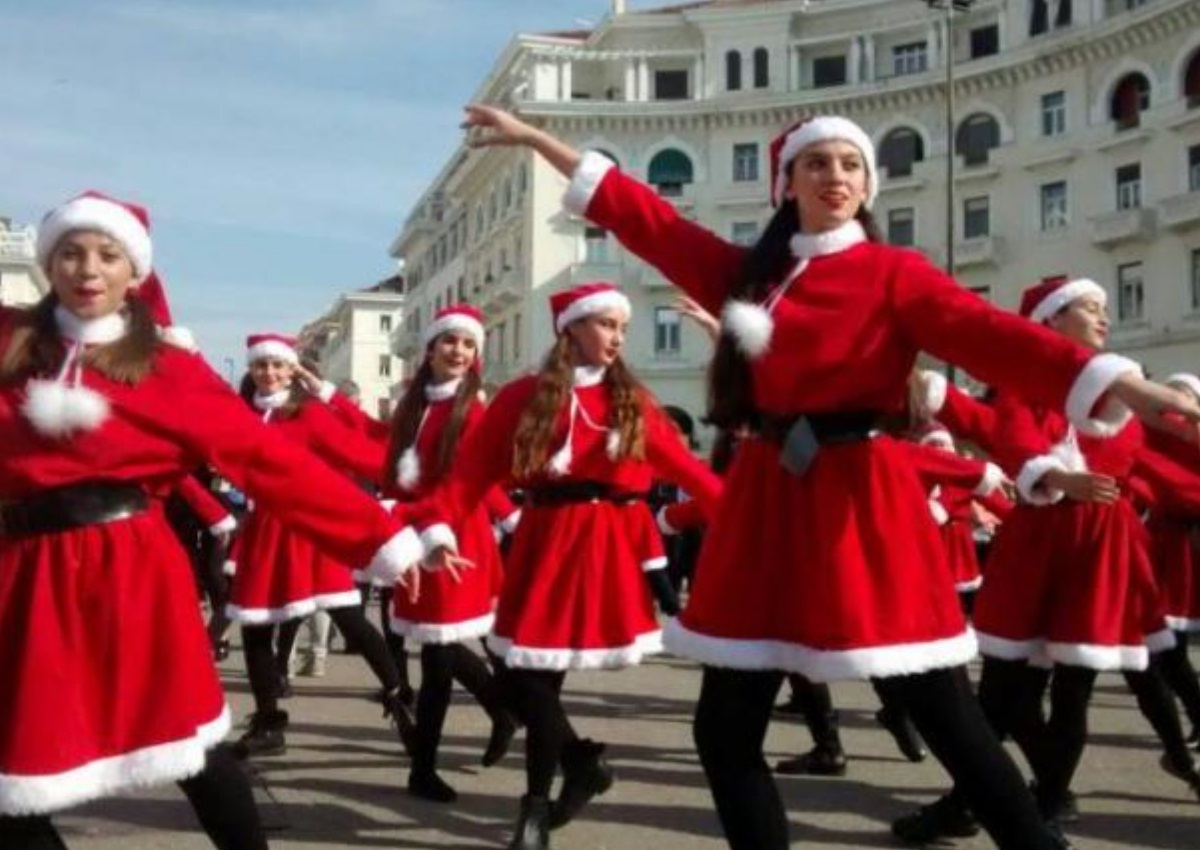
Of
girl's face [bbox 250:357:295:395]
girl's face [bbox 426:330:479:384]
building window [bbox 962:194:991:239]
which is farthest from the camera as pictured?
building window [bbox 962:194:991:239]

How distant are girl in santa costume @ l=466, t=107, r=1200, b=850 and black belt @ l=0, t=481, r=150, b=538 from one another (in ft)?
4.87

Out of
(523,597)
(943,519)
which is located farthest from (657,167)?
(523,597)

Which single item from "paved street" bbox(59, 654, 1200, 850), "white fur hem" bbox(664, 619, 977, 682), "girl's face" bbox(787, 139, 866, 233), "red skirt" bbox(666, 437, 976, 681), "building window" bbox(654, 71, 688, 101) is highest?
"building window" bbox(654, 71, 688, 101)

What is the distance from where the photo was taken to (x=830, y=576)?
361 cm

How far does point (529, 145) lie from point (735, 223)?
46.6 meters

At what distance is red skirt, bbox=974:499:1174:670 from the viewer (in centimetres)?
550

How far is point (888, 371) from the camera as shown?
3.76 meters

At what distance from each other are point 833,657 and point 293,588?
4.66 meters

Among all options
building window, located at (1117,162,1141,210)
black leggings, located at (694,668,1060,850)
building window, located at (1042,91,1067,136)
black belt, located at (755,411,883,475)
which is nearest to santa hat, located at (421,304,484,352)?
black belt, located at (755,411,883,475)

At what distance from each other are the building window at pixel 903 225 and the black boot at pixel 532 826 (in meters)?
43.5

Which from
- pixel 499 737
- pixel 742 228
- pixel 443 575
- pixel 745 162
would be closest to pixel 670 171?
pixel 745 162

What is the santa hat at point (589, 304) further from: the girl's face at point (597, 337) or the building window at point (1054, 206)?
the building window at point (1054, 206)

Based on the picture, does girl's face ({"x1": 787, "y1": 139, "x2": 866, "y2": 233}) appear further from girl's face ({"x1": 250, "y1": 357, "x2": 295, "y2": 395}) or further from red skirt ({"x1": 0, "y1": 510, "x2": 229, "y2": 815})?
girl's face ({"x1": 250, "y1": 357, "x2": 295, "y2": 395})

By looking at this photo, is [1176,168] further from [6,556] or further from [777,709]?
[6,556]
